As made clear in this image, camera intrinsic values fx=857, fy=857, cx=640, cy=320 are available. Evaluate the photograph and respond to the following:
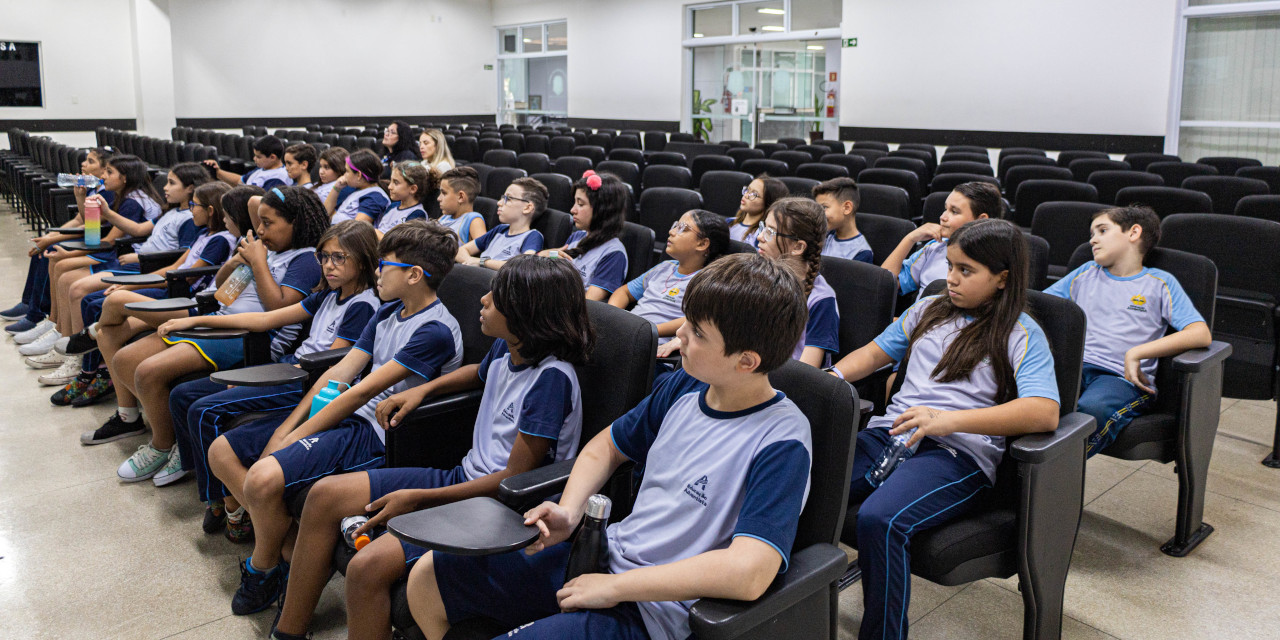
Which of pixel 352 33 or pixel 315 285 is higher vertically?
pixel 352 33

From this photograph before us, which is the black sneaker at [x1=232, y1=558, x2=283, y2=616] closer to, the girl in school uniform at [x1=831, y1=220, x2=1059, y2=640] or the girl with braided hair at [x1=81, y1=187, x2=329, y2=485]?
the girl with braided hair at [x1=81, y1=187, x2=329, y2=485]

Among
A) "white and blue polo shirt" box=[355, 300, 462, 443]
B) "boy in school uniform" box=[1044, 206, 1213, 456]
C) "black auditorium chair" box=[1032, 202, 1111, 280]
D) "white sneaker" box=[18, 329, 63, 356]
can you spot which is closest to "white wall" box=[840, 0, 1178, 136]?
"black auditorium chair" box=[1032, 202, 1111, 280]

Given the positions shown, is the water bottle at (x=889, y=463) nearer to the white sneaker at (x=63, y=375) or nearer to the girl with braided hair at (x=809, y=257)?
the girl with braided hair at (x=809, y=257)

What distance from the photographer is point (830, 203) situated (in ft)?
11.7

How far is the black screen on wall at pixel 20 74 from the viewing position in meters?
14.0

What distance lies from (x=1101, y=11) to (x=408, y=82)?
13575 mm

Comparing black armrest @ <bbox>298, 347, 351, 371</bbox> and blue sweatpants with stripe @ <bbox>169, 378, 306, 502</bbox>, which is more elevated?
black armrest @ <bbox>298, 347, 351, 371</bbox>

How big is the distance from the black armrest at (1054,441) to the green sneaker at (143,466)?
3.04 metres

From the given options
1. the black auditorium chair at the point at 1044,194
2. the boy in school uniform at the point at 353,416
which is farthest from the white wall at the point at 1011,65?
the boy in school uniform at the point at 353,416

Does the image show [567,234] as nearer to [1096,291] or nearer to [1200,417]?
[1096,291]

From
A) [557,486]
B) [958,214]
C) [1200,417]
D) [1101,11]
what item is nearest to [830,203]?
[958,214]

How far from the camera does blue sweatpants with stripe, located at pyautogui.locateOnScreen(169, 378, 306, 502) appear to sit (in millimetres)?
2723

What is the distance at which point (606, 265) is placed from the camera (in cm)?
366

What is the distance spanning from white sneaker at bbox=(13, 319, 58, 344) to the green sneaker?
2415mm
